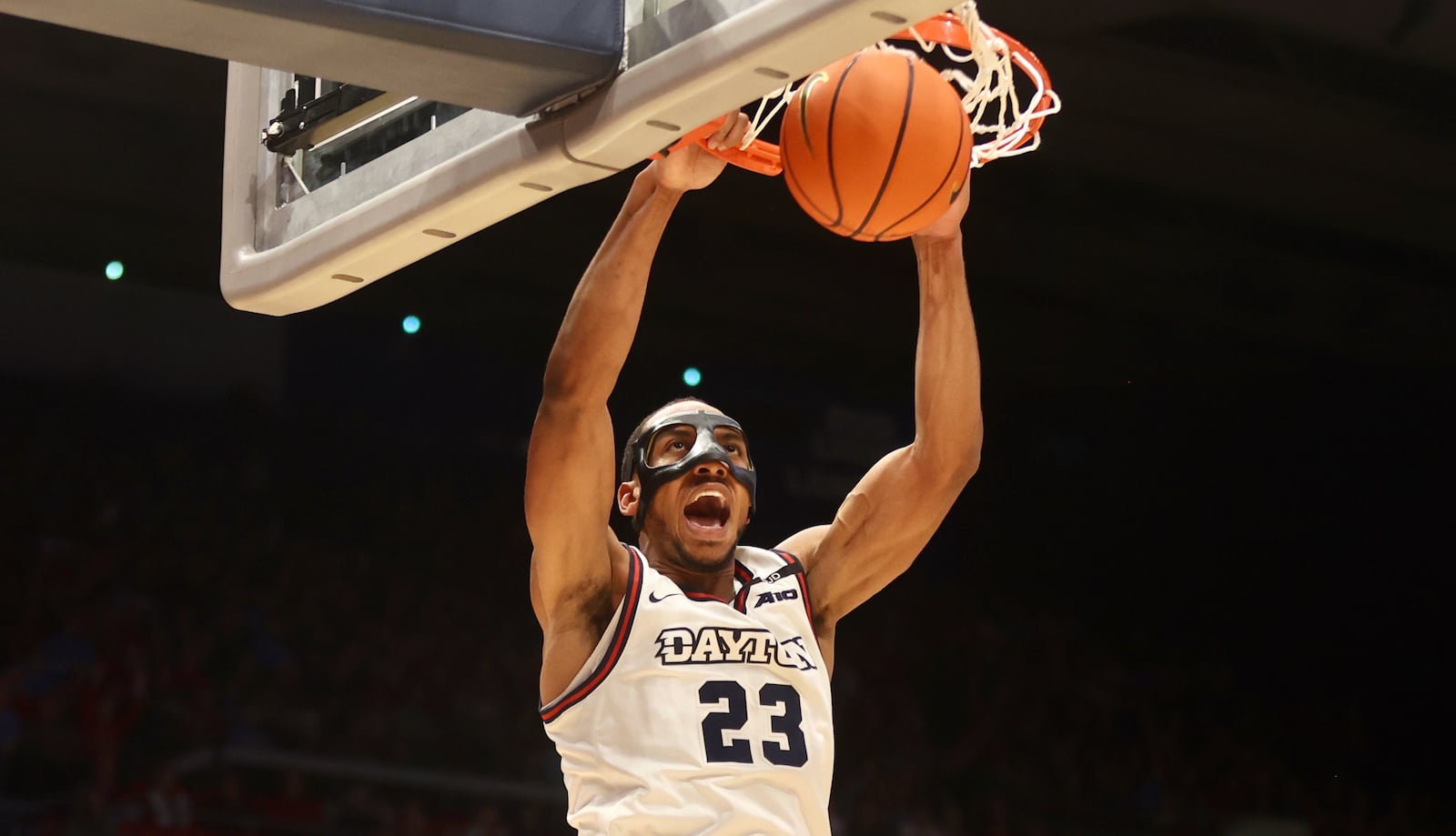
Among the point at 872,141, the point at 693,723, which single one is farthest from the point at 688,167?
the point at 693,723

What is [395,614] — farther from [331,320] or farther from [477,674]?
[331,320]

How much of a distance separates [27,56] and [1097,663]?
6.74 metres

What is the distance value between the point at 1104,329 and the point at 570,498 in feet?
25.7

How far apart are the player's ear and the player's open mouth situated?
0.12 m

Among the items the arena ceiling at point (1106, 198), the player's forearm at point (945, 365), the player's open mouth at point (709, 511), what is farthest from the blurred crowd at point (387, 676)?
the player's forearm at point (945, 365)

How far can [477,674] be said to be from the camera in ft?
27.8

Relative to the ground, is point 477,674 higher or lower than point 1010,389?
lower

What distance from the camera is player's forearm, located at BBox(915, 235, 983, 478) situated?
3471 mm

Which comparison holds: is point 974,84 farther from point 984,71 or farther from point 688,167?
point 688,167

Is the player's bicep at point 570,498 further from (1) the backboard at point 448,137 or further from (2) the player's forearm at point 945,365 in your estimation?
(2) the player's forearm at point 945,365

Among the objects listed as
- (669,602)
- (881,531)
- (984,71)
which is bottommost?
(669,602)

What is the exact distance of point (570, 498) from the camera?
123 inches

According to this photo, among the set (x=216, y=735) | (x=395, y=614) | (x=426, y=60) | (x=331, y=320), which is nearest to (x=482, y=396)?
(x=331, y=320)

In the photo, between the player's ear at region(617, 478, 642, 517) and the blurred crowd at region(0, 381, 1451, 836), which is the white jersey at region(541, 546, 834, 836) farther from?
the blurred crowd at region(0, 381, 1451, 836)
